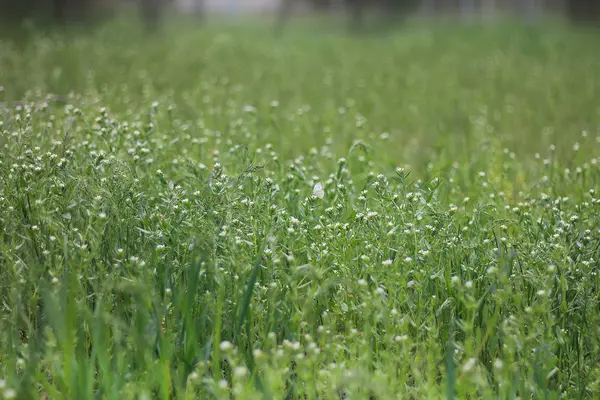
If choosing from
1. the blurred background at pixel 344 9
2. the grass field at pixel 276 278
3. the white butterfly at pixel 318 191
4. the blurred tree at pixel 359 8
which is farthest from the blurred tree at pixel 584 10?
the white butterfly at pixel 318 191

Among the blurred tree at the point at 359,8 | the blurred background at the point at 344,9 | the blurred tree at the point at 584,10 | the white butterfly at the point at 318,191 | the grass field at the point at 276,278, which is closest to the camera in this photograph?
the grass field at the point at 276,278

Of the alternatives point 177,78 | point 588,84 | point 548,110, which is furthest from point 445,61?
point 177,78

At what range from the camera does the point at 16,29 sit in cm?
1423

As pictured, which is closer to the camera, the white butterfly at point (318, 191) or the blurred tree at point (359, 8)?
the white butterfly at point (318, 191)

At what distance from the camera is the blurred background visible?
60.7 feet

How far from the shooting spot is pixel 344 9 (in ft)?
99.1

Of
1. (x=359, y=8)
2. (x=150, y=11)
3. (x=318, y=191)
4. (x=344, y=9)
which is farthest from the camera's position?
(x=344, y=9)

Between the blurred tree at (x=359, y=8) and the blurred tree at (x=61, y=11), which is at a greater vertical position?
the blurred tree at (x=61, y=11)

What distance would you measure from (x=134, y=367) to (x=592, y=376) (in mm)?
1905

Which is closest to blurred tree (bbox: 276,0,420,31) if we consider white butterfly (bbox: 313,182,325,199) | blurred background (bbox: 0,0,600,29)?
blurred background (bbox: 0,0,600,29)

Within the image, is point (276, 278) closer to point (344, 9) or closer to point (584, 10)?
point (584, 10)

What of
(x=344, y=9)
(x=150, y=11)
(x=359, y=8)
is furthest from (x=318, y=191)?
(x=344, y=9)

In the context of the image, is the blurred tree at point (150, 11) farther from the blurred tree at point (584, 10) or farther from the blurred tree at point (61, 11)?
the blurred tree at point (584, 10)

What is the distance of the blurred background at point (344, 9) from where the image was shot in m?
18.5
